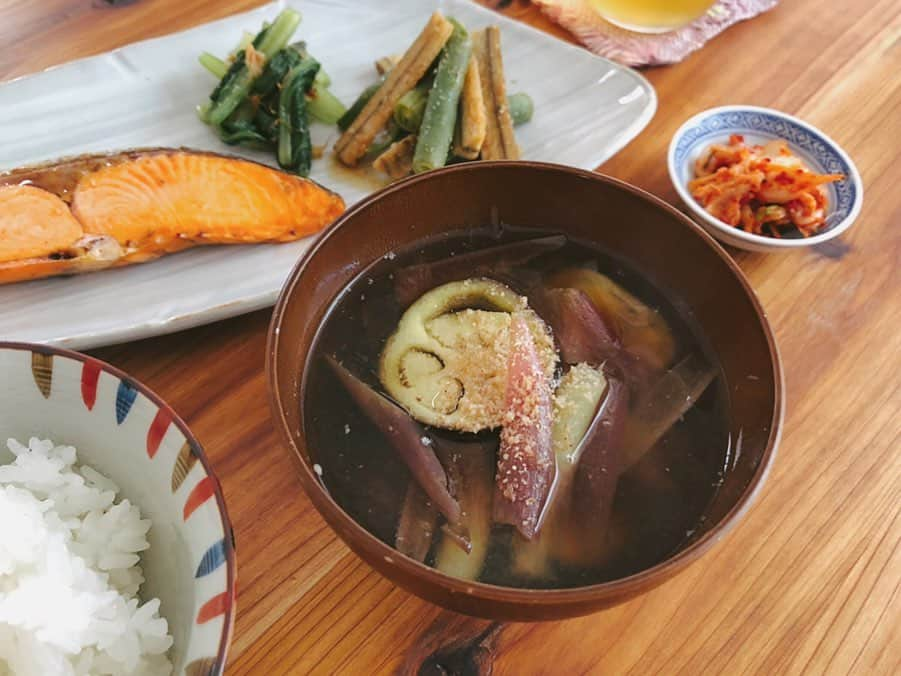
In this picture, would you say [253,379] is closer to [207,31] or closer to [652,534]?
[652,534]

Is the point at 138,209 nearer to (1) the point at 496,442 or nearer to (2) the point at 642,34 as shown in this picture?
(1) the point at 496,442

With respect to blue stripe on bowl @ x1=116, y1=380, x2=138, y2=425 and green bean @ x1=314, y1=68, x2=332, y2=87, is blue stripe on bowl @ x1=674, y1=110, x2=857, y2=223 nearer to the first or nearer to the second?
green bean @ x1=314, y1=68, x2=332, y2=87

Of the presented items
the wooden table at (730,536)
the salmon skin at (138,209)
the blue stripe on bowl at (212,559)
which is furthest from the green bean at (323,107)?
the blue stripe on bowl at (212,559)

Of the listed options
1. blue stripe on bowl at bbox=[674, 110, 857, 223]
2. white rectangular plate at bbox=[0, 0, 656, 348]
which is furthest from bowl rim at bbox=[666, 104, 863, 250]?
white rectangular plate at bbox=[0, 0, 656, 348]

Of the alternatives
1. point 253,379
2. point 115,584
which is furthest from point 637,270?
point 115,584

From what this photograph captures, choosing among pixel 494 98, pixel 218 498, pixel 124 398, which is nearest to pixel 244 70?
pixel 494 98

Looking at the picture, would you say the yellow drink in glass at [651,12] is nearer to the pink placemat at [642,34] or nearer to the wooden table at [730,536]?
the pink placemat at [642,34]
